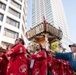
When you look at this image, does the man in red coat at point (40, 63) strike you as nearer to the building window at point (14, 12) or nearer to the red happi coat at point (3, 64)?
the red happi coat at point (3, 64)

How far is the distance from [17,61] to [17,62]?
2 cm

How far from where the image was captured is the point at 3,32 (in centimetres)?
2408

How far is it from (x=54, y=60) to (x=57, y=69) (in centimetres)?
27

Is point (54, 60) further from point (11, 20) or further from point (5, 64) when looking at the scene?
point (11, 20)

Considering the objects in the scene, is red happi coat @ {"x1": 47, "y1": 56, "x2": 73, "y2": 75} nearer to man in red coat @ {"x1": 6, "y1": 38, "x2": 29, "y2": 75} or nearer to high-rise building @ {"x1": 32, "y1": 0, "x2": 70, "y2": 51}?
man in red coat @ {"x1": 6, "y1": 38, "x2": 29, "y2": 75}

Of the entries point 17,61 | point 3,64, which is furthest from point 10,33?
point 17,61

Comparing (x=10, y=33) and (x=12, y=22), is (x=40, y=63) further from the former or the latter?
(x=12, y=22)

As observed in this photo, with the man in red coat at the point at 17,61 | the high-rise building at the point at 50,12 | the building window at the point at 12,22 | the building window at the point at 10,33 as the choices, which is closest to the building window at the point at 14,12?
the building window at the point at 12,22

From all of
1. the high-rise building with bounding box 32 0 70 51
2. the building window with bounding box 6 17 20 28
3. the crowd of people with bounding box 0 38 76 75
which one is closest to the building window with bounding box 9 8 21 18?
the building window with bounding box 6 17 20 28

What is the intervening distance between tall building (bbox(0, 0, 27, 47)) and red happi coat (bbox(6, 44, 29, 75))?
777 inches

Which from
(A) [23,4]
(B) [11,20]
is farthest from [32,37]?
(A) [23,4]

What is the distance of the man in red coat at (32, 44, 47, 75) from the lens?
145 inches

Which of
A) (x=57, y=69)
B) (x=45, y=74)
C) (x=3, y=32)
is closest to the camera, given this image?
(x=45, y=74)

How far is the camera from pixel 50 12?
9494cm
